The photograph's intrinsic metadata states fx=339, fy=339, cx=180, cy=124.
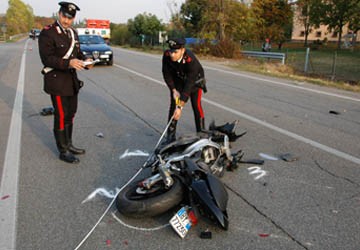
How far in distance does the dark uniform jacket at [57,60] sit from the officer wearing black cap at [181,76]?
4.30 ft

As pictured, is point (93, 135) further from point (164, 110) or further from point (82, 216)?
point (82, 216)

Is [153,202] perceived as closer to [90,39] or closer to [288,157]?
[288,157]

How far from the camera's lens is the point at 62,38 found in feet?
14.3

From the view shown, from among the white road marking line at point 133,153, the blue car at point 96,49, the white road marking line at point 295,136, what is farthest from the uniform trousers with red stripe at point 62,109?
the blue car at point 96,49

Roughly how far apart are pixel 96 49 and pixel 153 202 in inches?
581

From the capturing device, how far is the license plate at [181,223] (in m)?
2.88

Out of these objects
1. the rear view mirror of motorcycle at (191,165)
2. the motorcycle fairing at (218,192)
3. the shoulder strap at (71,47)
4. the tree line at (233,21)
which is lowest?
the motorcycle fairing at (218,192)

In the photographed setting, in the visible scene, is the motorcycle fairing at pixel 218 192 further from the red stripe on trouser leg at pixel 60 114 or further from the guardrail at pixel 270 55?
the guardrail at pixel 270 55

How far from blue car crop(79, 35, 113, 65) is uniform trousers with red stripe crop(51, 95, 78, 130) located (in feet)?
38.5

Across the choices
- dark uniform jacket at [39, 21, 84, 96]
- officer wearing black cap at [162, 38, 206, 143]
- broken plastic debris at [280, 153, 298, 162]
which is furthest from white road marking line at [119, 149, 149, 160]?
broken plastic debris at [280, 153, 298, 162]

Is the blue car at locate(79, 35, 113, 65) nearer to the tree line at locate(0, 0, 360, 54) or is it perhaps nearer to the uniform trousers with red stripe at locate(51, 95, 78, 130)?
the tree line at locate(0, 0, 360, 54)

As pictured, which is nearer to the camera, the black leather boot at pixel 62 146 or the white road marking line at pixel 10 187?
the white road marking line at pixel 10 187

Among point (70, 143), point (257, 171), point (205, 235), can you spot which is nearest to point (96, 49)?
point (70, 143)

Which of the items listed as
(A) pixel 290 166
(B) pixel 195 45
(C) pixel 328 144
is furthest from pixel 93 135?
(B) pixel 195 45
